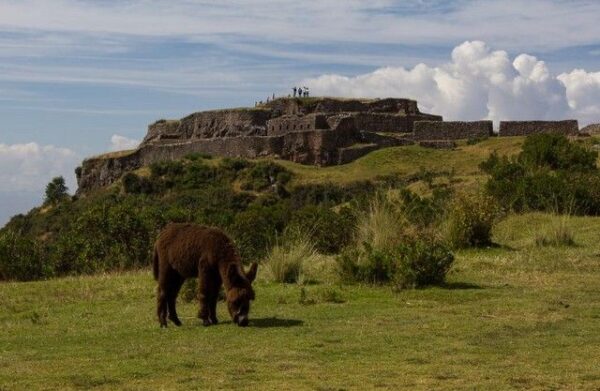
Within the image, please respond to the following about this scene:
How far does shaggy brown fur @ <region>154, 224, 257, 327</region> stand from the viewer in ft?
38.0

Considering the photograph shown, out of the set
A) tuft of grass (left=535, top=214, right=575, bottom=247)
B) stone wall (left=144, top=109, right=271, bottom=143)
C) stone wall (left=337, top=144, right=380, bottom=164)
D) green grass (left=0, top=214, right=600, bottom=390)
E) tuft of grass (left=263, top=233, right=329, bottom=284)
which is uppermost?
stone wall (left=144, top=109, right=271, bottom=143)

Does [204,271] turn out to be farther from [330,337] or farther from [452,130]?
[452,130]

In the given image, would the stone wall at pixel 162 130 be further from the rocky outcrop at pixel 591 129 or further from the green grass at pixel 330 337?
the green grass at pixel 330 337

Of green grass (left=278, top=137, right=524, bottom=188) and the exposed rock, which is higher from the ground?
the exposed rock

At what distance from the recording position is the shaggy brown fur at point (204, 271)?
38.0ft

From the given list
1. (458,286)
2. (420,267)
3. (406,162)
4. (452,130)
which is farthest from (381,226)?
(452,130)

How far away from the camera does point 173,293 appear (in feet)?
39.6

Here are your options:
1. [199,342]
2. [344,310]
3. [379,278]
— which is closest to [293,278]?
[379,278]

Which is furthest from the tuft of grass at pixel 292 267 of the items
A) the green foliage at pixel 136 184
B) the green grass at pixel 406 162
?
the green foliage at pixel 136 184

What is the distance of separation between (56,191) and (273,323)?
6844 centimetres

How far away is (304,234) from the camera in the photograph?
69.0 ft

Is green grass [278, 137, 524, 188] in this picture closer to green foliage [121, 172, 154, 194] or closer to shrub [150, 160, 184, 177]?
shrub [150, 160, 184, 177]

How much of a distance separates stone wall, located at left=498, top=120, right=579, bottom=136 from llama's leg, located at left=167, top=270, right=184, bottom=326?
46.4 m

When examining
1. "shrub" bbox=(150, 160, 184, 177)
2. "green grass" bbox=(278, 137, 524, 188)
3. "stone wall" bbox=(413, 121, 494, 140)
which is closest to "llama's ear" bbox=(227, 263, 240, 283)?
"green grass" bbox=(278, 137, 524, 188)
